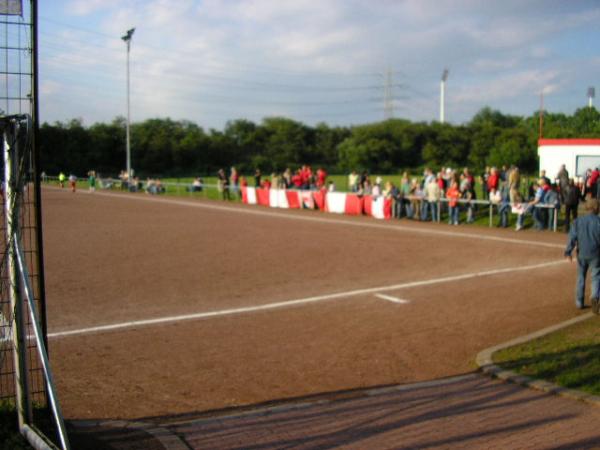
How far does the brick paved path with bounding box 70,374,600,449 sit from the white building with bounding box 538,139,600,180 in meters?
19.0

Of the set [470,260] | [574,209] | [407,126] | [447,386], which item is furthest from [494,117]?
[447,386]

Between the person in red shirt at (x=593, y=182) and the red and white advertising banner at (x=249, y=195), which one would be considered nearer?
the person in red shirt at (x=593, y=182)

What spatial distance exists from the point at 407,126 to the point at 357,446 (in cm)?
8755

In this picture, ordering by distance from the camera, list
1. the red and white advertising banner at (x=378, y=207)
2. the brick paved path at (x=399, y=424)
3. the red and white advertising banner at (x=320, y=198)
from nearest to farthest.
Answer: the brick paved path at (x=399, y=424) → the red and white advertising banner at (x=378, y=207) → the red and white advertising banner at (x=320, y=198)

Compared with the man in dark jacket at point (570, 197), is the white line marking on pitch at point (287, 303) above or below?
below

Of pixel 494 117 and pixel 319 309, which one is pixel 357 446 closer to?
pixel 319 309

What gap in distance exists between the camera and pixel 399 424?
210 inches

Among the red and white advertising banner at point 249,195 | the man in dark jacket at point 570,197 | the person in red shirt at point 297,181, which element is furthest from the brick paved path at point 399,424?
the red and white advertising banner at point 249,195

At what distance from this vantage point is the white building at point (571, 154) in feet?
74.9

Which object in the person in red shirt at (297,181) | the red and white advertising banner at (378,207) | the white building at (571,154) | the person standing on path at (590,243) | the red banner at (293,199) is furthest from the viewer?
the person in red shirt at (297,181)

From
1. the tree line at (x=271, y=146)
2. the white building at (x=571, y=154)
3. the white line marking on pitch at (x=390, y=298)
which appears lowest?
the white line marking on pitch at (x=390, y=298)

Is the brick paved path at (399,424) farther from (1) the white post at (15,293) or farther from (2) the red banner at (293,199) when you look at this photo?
(2) the red banner at (293,199)

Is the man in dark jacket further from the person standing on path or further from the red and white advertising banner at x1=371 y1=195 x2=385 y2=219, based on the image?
the person standing on path

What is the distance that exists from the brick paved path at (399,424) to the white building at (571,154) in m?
19.0
